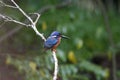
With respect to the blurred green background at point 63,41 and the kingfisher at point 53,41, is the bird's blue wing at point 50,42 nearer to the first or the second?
the kingfisher at point 53,41

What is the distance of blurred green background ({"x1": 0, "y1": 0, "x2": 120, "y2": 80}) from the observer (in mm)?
7219

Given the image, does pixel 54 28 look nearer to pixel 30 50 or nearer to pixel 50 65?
pixel 30 50

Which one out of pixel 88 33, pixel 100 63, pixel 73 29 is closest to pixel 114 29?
pixel 88 33

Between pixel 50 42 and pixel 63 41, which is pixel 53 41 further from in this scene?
pixel 63 41

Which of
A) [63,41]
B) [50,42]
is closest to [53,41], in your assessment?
[50,42]

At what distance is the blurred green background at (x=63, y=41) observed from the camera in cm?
722

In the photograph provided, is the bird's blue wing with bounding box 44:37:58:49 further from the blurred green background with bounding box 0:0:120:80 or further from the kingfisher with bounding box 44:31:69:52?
the blurred green background with bounding box 0:0:120:80

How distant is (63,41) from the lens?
8.20 meters

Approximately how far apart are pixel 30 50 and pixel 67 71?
1.56 metres

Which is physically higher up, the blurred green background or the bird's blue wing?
the blurred green background

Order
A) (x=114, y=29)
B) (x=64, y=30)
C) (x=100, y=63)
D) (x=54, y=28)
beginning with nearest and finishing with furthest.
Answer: (x=64, y=30) → (x=54, y=28) → (x=114, y=29) → (x=100, y=63)

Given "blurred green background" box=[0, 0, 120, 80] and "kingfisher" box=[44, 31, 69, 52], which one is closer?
"kingfisher" box=[44, 31, 69, 52]

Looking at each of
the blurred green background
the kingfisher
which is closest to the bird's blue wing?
the kingfisher

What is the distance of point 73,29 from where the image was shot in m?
7.99
